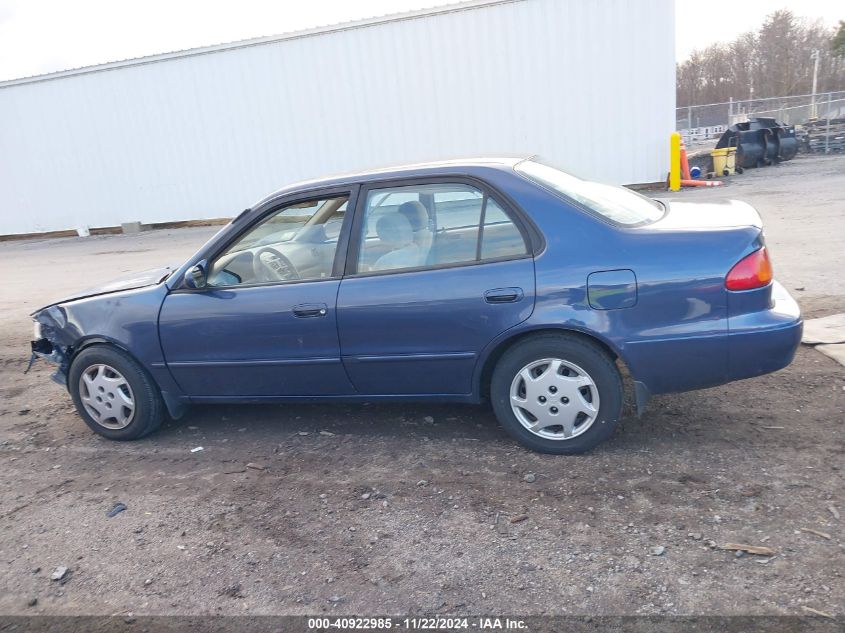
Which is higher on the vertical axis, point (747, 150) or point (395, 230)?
point (395, 230)

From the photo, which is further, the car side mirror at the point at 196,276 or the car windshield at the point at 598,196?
the car side mirror at the point at 196,276

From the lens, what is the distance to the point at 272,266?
13.5 feet

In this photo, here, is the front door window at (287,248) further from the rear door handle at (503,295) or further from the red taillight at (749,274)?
the red taillight at (749,274)

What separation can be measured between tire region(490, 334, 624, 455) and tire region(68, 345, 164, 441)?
7.46ft

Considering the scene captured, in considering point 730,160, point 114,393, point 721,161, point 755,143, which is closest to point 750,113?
point 755,143

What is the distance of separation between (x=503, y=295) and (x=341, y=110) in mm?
14445

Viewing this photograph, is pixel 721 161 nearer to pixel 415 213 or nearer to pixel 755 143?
pixel 755 143

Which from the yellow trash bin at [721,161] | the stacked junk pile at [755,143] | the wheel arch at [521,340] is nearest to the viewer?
the wheel arch at [521,340]

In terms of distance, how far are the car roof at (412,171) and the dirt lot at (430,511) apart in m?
Answer: 1.55

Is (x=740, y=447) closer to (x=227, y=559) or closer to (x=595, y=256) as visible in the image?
(x=595, y=256)

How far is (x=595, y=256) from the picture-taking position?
3436 millimetres

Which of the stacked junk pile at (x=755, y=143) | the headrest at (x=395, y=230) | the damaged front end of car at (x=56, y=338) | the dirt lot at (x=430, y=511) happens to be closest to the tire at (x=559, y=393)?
the dirt lot at (x=430, y=511)

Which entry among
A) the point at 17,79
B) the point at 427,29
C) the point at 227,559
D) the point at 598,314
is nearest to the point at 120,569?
the point at 227,559

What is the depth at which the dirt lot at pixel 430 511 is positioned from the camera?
107 inches
